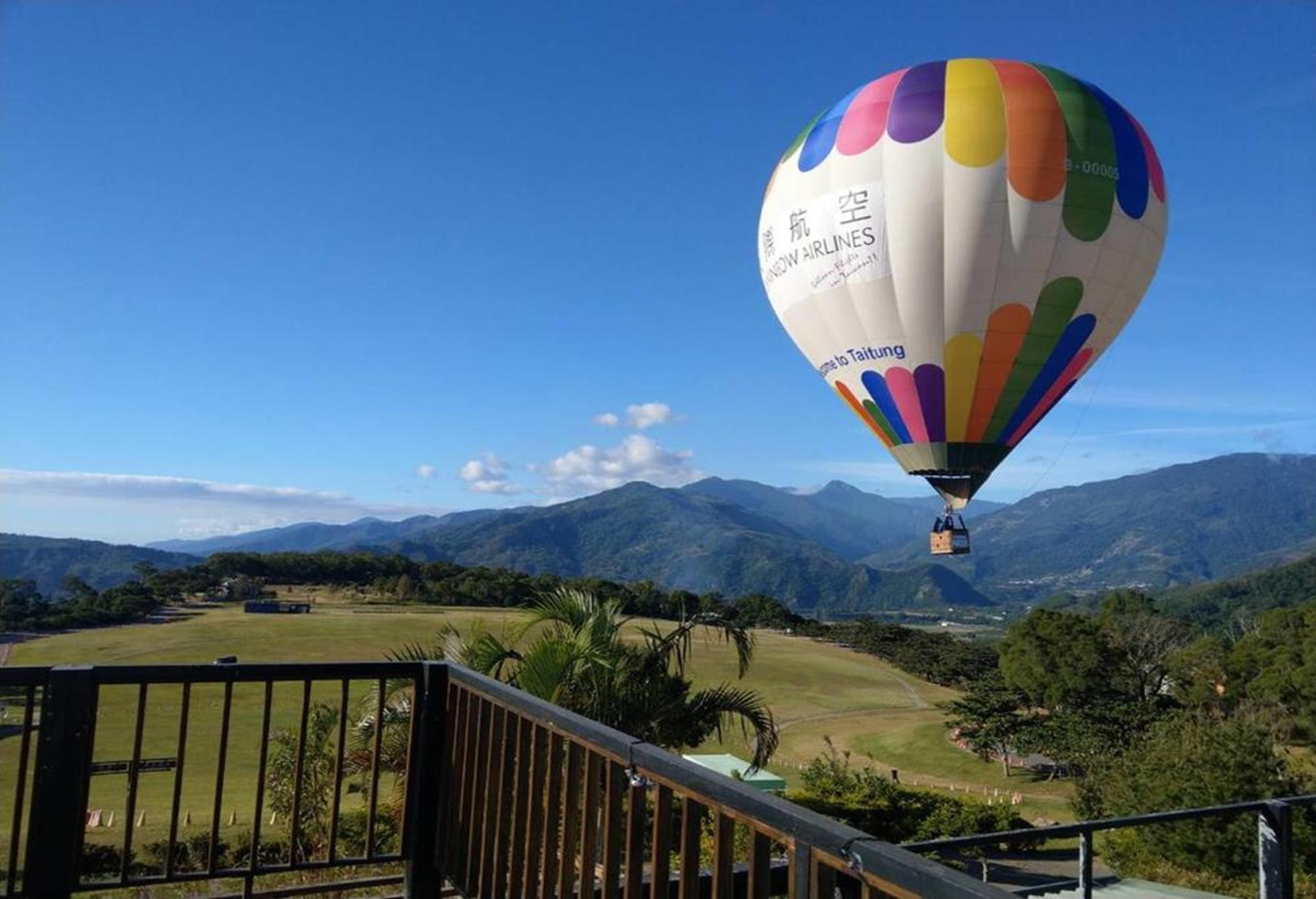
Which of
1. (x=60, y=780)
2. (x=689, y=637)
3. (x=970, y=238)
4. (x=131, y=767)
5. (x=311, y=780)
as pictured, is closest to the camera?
(x=60, y=780)

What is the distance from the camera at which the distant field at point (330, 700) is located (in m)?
34.3

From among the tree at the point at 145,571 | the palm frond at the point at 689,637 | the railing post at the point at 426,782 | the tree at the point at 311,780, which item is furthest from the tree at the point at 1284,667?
the tree at the point at 145,571

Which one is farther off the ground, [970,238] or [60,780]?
[970,238]

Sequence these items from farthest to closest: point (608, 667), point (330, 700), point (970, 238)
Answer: point (330, 700), point (970, 238), point (608, 667)

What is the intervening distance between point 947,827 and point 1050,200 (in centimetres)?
1729

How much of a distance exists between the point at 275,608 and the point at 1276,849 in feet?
285

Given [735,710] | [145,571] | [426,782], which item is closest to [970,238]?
[735,710]

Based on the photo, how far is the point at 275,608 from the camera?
83.2 m

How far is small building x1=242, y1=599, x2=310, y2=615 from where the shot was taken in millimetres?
81500

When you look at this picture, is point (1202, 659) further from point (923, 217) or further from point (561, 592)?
point (561, 592)

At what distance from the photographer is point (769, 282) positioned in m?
17.7

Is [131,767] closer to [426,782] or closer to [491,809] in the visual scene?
[426,782]

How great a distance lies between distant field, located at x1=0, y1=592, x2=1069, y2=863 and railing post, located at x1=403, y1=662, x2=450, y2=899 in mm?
19025

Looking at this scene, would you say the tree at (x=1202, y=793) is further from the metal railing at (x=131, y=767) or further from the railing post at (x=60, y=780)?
the railing post at (x=60, y=780)
